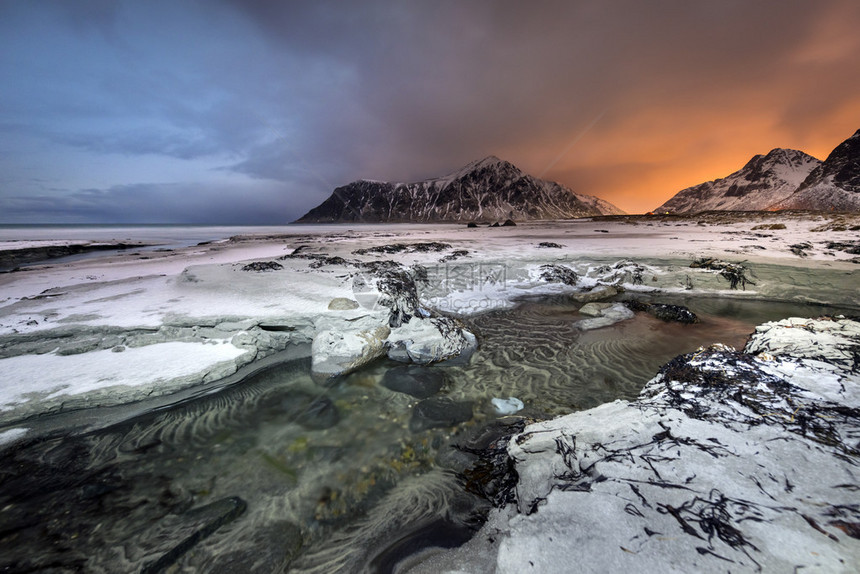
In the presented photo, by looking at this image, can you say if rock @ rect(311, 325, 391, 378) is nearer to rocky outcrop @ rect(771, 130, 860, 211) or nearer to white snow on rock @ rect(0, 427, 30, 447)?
white snow on rock @ rect(0, 427, 30, 447)

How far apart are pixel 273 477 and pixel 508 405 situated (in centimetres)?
391

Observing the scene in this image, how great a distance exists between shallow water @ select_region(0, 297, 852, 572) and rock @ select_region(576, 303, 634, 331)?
2.21 metres

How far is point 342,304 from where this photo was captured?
311 inches

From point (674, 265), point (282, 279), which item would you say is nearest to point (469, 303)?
point (282, 279)

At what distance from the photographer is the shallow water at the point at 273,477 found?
10.2 ft

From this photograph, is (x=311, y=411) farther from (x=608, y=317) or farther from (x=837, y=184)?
(x=837, y=184)

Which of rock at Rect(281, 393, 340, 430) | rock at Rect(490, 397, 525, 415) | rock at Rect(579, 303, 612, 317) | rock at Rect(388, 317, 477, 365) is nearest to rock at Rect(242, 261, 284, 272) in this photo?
rock at Rect(388, 317, 477, 365)

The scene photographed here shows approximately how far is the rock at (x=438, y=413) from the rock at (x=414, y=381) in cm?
29

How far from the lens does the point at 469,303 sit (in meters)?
10.9

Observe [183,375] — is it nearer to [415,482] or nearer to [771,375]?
[415,482]

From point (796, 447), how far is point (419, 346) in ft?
18.7

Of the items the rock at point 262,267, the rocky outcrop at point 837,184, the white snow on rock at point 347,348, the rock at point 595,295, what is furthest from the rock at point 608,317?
the rocky outcrop at point 837,184

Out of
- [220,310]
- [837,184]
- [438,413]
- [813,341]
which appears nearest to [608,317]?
[813,341]

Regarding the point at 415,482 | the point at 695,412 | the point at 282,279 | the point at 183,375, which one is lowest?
the point at 415,482
